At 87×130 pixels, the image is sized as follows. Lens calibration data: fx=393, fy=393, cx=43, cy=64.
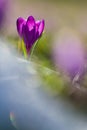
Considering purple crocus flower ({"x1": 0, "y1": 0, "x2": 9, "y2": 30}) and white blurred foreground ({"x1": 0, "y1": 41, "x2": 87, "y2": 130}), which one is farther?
purple crocus flower ({"x1": 0, "y1": 0, "x2": 9, "y2": 30})

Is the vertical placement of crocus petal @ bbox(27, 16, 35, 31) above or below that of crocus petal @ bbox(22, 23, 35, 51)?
above

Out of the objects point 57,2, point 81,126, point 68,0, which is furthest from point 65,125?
point 68,0

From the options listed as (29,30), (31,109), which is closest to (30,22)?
Answer: (29,30)

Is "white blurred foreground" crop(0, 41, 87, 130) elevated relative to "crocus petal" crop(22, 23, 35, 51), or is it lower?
lower

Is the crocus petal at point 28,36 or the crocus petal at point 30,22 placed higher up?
the crocus petal at point 30,22

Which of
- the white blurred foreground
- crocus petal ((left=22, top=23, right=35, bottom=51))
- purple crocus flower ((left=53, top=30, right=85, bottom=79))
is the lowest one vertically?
the white blurred foreground

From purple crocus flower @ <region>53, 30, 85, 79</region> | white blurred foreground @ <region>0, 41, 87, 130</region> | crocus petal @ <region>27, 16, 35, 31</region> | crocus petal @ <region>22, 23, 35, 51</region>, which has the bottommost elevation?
white blurred foreground @ <region>0, 41, 87, 130</region>

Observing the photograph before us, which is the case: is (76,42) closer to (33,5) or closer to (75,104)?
(75,104)
